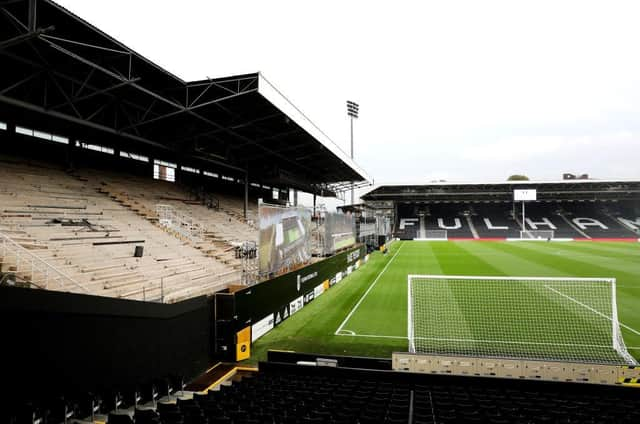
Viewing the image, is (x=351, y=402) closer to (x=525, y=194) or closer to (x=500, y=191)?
(x=525, y=194)

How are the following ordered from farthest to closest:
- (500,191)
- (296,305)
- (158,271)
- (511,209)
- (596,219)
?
1. (511,209)
2. (500,191)
3. (596,219)
4. (296,305)
5. (158,271)

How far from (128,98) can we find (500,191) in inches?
2185

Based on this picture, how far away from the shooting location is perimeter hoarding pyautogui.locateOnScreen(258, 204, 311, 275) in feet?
37.8

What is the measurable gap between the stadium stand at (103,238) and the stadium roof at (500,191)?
47.4 metres

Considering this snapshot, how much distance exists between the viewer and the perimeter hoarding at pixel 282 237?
37.8 feet

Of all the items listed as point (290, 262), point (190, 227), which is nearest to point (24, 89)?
point (190, 227)

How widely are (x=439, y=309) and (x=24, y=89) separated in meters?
16.8

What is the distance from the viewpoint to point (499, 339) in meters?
10.9

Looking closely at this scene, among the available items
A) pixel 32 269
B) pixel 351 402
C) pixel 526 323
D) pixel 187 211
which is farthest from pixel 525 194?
pixel 32 269

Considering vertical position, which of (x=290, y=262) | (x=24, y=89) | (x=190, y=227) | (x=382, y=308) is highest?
(x=24, y=89)

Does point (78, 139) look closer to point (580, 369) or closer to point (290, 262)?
point (290, 262)

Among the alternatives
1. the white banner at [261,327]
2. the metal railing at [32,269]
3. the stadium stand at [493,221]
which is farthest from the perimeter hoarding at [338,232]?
the stadium stand at [493,221]

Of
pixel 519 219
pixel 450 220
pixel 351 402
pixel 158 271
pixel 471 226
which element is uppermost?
pixel 519 219

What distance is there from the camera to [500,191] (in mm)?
56562
